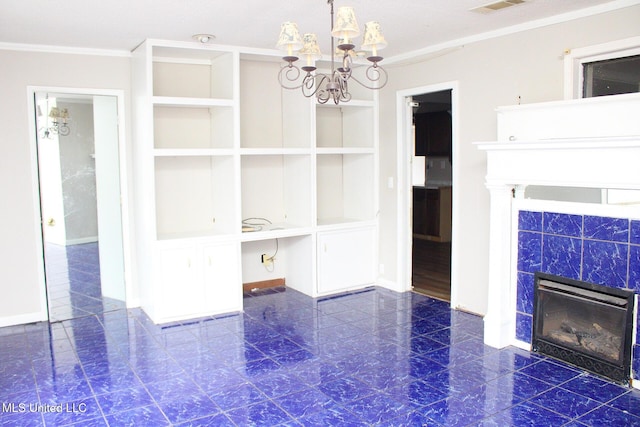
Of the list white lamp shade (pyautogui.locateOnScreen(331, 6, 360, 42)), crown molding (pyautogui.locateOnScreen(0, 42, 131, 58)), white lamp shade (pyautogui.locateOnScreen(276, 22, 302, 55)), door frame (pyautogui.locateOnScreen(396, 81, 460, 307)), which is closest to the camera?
white lamp shade (pyautogui.locateOnScreen(331, 6, 360, 42))

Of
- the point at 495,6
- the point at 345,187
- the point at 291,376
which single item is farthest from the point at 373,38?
the point at 345,187

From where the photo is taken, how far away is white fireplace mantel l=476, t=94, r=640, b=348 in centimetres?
318

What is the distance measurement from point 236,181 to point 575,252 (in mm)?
2774

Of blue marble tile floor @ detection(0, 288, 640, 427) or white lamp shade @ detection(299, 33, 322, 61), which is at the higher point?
white lamp shade @ detection(299, 33, 322, 61)

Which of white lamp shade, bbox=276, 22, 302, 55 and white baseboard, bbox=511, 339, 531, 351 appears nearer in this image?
white lamp shade, bbox=276, 22, 302, 55

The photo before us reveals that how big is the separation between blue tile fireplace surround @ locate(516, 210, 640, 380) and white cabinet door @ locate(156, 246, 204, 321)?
265 cm

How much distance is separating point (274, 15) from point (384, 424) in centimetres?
269

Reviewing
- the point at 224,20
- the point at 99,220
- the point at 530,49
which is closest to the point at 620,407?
the point at 530,49

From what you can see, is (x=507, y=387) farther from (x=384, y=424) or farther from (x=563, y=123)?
(x=563, y=123)

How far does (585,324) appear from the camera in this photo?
3.54 meters

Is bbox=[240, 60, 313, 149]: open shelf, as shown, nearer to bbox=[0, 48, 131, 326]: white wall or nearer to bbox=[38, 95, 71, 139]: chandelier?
→ bbox=[0, 48, 131, 326]: white wall

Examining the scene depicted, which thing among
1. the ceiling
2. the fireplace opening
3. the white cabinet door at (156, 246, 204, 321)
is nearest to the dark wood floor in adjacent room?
the fireplace opening

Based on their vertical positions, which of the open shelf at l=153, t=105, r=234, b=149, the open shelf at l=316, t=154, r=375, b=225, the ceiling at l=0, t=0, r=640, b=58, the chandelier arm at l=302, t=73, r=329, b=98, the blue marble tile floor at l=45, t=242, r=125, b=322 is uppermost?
the ceiling at l=0, t=0, r=640, b=58

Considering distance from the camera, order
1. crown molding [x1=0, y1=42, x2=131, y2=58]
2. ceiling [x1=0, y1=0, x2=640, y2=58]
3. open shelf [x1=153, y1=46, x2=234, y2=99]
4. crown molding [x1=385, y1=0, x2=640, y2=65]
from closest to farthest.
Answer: ceiling [x1=0, y1=0, x2=640, y2=58]
crown molding [x1=385, y1=0, x2=640, y2=65]
crown molding [x1=0, y1=42, x2=131, y2=58]
open shelf [x1=153, y1=46, x2=234, y2=99]
